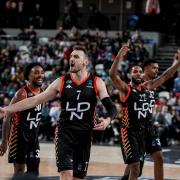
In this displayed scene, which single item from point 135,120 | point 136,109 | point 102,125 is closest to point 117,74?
point 136,109

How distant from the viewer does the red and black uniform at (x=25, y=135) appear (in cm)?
915

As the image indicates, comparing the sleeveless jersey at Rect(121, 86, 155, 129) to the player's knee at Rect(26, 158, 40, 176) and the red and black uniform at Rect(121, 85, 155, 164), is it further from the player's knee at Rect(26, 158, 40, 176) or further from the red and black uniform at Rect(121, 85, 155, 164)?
the player's knee at Rect(26, 158, 40, 176)

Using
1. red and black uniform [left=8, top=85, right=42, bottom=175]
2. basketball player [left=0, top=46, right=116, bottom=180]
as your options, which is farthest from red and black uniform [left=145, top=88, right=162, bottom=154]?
basketball player [left=0, top=46, right=116, bottom=180]

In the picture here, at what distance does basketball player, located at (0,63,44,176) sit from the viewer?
30.0 ft

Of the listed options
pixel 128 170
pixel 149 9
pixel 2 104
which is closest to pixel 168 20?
pixel 149 9

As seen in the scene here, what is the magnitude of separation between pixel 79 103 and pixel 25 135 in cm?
176

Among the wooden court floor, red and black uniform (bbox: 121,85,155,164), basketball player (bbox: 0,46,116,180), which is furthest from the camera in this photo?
the wooden court floor

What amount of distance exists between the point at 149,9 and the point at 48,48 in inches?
176

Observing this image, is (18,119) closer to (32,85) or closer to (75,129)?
(32,85)

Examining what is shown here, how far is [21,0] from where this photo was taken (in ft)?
105

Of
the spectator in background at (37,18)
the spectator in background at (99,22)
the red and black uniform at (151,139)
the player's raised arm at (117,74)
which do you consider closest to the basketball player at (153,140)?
the red and black uniform at (151,139)

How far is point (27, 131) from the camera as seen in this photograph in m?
9.24

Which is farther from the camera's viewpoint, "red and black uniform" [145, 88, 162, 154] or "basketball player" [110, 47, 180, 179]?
"red and black uniform" [145, 88, 162, 154]

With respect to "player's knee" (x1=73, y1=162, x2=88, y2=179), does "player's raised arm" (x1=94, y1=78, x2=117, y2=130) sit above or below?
above
